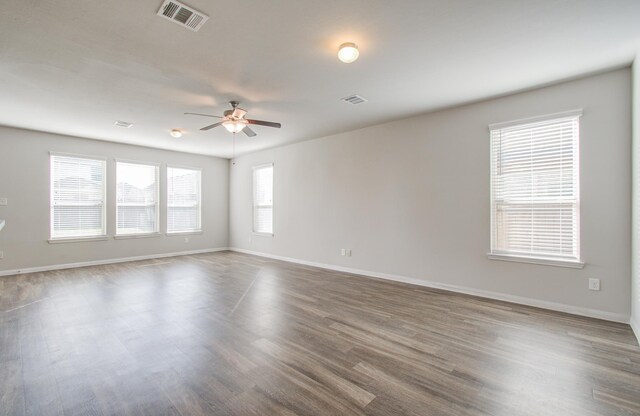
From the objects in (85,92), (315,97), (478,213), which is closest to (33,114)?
(85,92)

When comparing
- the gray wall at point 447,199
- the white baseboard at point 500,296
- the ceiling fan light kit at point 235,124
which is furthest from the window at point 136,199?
the white baseboard at point 500,296

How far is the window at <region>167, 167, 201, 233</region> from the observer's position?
7.41 metres

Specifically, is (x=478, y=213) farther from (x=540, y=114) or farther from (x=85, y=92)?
(x=85, y=92)

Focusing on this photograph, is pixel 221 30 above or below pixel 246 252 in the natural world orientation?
above

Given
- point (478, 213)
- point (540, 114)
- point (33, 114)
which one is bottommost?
point (478, 213)

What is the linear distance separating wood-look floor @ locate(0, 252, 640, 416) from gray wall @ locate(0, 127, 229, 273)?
161cm

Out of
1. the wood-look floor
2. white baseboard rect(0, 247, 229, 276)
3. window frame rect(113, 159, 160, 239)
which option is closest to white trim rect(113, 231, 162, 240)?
window frame rect(113, 159, 160, 239)

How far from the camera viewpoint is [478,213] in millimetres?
4090

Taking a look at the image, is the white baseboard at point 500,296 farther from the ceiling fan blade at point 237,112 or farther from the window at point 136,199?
the window at point 136,199

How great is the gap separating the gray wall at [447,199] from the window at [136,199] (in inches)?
113

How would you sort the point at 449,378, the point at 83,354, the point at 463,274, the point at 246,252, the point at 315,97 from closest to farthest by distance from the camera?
the point at 449,378 → the point at 83,354 → the point at 315,97 → the point at 463,274 → the point at 246,252

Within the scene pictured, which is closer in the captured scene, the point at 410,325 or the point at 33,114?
the point at 410,325

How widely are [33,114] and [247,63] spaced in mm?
4119

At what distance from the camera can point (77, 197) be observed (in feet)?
19.7
